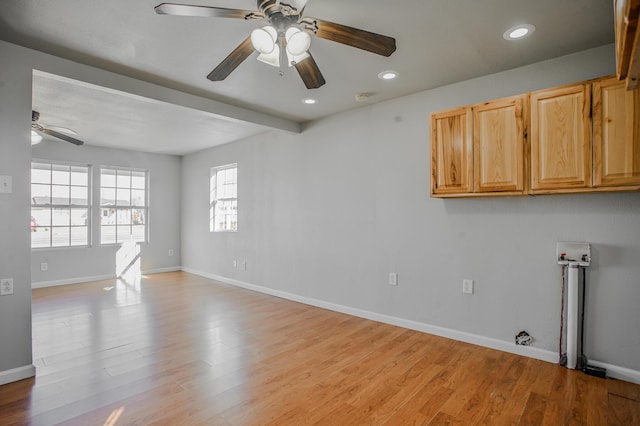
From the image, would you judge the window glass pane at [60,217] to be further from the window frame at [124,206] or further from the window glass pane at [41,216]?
the window frame at [124,206]

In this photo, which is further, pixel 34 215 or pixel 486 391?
pixel 34 215

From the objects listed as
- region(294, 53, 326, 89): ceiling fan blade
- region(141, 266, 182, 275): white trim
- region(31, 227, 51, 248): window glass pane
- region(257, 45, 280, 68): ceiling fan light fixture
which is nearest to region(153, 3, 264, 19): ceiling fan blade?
region(257, 45, 280, 68): ceiling fan light fixture

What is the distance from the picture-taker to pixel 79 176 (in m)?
6.25

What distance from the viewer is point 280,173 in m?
5.15

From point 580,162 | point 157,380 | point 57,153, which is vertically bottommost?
point 157,380

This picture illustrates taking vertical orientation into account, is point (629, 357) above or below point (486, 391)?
above

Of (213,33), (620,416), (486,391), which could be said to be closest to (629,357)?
(620,416)

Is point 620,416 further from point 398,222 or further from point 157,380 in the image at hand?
point 157,380

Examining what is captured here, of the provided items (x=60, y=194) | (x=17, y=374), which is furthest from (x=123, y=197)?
(x=17, y=374)

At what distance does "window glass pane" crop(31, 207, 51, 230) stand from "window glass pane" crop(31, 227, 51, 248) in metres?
0.09

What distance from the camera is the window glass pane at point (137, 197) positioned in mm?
6965

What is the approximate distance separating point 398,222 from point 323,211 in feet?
3.78

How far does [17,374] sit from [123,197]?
16.2ft

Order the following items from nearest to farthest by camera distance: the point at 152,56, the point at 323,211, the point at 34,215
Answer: the point at 152,56 < the point at 323,211 < the point at 34,215
